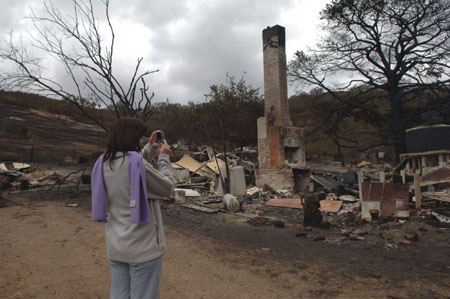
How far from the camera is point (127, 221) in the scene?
1668 mm

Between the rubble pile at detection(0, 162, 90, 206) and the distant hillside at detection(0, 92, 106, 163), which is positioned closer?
the rubble pile at detection(0, 162, 90, 206)

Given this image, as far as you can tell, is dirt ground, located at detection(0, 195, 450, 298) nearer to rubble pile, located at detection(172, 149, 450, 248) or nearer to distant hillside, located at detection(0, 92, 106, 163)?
rubble pile, located at detection(172, 149, 450, 248)

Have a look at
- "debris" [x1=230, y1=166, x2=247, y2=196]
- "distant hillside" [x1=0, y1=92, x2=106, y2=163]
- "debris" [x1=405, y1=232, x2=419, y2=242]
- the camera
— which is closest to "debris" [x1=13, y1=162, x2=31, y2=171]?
"distant hillside" [x1=0, y1=92, x2=106, y2=163]

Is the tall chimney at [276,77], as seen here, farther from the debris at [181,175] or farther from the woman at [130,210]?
the woman at [130,210]

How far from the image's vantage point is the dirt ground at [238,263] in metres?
3.15

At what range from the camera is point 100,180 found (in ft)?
5.61

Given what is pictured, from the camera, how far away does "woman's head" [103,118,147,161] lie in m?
1.72

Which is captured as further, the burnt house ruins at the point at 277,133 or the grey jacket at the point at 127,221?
the burnt house ruins at the point at 277,133

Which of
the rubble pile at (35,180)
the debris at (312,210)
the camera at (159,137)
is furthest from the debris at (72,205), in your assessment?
the camera at (159,137)

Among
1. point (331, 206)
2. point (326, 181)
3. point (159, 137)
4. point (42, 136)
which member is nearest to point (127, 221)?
point (159, 137)

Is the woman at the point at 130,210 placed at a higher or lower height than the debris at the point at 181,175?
higher

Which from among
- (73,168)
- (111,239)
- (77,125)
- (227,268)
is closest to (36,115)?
(77,125)

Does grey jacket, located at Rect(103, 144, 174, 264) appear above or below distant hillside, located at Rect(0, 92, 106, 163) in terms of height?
below

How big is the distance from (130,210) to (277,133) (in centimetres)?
1059
